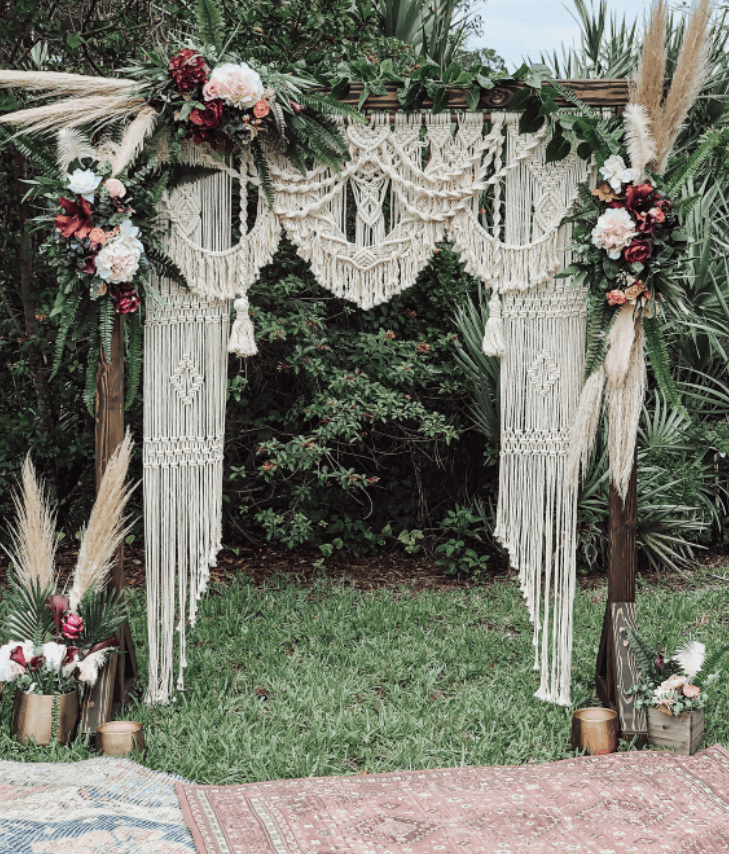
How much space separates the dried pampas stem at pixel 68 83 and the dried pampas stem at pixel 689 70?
158cm

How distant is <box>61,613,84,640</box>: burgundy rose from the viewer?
2.76 meters

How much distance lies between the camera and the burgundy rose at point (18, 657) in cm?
275

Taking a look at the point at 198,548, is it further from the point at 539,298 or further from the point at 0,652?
the point at 539,298

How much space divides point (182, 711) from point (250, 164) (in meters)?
1.76

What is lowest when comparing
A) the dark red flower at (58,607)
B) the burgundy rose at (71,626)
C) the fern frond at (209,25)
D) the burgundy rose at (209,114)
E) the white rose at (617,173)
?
the burgundy rose at (71,626)

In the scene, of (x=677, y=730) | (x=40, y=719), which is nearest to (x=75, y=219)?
(x=40, y=719)

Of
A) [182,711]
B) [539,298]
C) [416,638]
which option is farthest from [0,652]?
[539,298]

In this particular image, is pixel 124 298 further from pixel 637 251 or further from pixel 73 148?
pixel 637 251

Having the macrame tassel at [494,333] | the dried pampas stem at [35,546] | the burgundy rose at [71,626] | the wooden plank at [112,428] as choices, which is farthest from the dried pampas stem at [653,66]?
the burgundy rose at [71,626]

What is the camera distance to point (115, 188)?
2725 millimetres

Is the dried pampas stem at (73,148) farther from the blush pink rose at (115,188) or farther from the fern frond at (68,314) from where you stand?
the fern frond at (68,314)

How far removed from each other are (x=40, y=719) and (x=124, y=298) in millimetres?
1268

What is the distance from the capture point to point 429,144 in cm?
293

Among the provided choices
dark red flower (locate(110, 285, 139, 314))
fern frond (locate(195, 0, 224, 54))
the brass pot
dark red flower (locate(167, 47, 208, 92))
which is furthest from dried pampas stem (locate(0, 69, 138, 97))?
the brass pot
